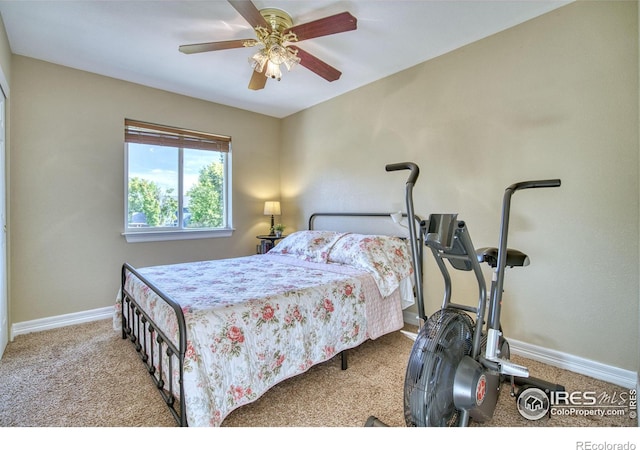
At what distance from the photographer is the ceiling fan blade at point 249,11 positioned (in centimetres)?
165

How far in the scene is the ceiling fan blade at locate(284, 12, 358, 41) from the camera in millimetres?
1793

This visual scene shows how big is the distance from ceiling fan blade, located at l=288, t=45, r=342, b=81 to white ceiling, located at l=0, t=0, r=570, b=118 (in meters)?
0.23

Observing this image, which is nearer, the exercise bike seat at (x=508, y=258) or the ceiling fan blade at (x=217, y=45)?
the exercise bike seat at (x=508, y=258)

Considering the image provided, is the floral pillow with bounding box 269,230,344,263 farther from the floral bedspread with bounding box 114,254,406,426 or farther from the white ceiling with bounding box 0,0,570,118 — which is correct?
the white ceiling with bounding box 0,0,570,118

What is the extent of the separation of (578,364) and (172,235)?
12.8 ft

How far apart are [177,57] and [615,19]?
328 cm

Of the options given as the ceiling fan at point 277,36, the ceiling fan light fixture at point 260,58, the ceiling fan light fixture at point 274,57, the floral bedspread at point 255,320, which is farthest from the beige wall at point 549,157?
the ceiling fan light fixture at point 260,58

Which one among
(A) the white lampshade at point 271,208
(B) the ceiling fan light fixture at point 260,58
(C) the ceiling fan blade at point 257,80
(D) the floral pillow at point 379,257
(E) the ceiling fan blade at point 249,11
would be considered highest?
(E) the ceiling fan blade at point 249,11

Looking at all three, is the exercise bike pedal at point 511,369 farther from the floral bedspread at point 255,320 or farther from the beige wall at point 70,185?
the beige wall at point 70,185

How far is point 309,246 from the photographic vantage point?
3.25 meters

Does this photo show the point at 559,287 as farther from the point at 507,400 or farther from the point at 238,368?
the point at 238,368

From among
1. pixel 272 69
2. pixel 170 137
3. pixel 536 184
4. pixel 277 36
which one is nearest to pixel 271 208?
pixel 170 137

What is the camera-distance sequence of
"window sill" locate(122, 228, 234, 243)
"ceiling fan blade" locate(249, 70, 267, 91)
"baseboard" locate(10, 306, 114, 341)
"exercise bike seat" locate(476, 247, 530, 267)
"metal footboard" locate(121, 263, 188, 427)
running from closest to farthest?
1. "metal footboard" locate(121, 263, 188, 427)
2. "exercise bike seat" locate(476, 247, 530, 267)
3. "ceiling fan blade" locate(249, 70, 267, 91)
4. "baseboard" locate(10, 306, 114, 341)
5. "window sill" locate(122, 228, 234, 243)

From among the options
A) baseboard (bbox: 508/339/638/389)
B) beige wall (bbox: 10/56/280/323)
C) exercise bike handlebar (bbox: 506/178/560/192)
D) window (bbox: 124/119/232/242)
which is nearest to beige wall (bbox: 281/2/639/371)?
baseboard (bbox: 508/339/638/389)
